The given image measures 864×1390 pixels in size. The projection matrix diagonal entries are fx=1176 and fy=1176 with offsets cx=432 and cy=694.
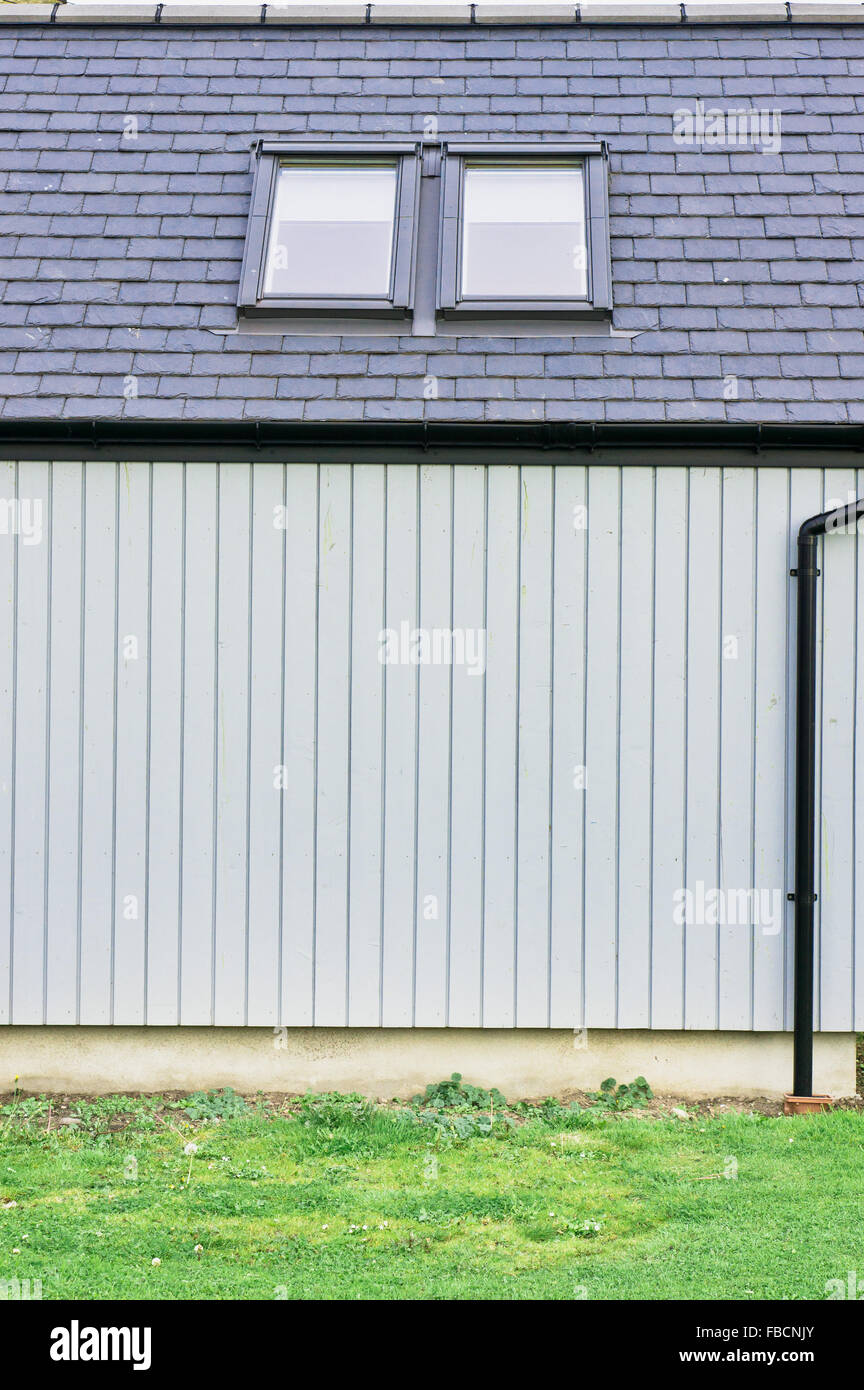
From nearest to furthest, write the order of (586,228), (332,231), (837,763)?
(837,763)
(586,228)
(332,231)

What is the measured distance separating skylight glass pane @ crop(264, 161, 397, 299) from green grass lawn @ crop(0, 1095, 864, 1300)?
4.32 metres

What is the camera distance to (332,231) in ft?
22.0

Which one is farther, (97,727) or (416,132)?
(416,132)

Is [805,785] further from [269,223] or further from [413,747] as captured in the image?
[269,223]

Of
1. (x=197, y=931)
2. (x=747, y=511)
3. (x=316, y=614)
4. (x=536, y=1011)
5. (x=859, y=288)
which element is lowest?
(x=536, y=1011)

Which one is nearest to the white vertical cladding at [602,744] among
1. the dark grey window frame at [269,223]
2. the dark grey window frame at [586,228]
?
the dark grey window frame at [586,228]

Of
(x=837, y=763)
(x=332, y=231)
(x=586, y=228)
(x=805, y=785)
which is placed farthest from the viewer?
(x=332, y=231)

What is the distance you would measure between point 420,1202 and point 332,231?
16.8 feet

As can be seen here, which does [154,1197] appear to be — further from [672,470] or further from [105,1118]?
[672,470]

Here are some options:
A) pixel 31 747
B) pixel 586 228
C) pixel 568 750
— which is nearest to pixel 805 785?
pixel 568 750

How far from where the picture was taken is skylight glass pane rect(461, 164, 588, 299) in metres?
6.41
